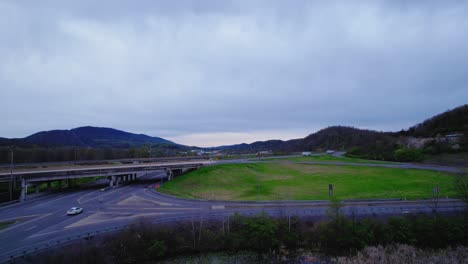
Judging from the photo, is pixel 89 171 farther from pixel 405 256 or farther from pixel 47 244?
pixel 405 256

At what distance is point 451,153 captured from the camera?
256ft

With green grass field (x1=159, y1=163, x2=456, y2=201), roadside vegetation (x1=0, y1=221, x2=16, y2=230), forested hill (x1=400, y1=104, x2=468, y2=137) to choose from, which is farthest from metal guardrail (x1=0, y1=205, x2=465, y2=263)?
forested hill (x1=400, y1=104, x2=468, y2=137)

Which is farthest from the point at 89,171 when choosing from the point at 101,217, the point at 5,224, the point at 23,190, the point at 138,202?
the point at 101,217

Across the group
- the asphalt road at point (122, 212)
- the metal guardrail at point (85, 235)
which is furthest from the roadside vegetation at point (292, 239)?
the asphalt road at point (122, 212)

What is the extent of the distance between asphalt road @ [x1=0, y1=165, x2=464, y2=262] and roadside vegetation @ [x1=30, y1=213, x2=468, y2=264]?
3.00 meters

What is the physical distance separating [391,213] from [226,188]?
31484 mm

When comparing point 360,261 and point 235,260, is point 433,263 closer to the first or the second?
point 360,261

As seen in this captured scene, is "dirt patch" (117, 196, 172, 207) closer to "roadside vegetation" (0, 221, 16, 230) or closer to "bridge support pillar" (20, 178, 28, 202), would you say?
"roadside vegetation" (0, 221, 16, 230)

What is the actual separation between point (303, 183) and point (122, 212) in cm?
3942

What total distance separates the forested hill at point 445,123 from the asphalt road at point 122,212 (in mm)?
100541

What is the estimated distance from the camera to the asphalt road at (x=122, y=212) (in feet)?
90.2

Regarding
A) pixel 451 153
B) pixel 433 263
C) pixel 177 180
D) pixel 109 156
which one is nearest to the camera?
pixel 433 263

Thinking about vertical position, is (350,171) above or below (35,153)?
below

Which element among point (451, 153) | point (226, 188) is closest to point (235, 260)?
point (226, 188)
